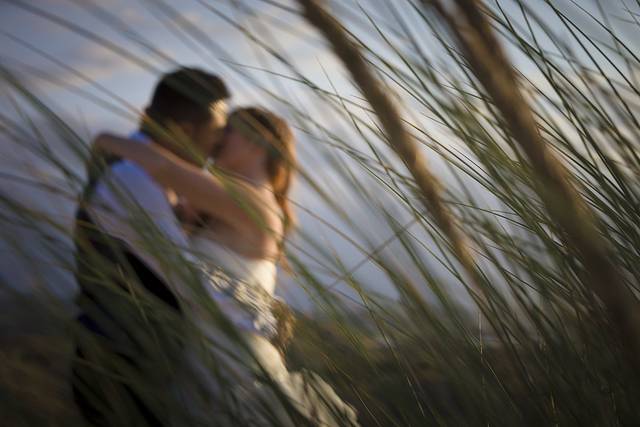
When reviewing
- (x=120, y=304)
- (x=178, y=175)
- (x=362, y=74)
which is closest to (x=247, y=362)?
(x=120, y=304)

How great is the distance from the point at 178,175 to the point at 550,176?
1.61 meters

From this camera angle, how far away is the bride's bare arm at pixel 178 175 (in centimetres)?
170

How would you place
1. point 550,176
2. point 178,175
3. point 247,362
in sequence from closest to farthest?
point 550,176, point 247,362, point 178,175

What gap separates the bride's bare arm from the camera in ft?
5.58

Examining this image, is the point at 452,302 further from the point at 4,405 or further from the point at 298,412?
the point at 4,405

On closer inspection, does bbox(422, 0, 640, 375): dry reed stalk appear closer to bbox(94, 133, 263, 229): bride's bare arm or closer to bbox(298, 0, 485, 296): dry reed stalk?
bbox(298, 0, 485, 296): dry reed stalk

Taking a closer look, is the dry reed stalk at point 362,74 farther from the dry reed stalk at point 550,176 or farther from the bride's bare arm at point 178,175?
the bride's bare arm at point 178,175

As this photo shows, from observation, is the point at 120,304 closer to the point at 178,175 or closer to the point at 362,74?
the point at 362,74

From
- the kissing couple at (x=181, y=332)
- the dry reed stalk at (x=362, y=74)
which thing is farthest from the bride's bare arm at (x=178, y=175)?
the dry reed stalk at (x=362, y=74)

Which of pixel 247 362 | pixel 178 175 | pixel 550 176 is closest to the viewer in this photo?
pixel 550 176

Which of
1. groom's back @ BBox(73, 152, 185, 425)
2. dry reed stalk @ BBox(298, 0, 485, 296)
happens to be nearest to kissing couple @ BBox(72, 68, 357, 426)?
groom's back @ BBox(73, 152, 185, 425)

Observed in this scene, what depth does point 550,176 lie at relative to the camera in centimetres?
31

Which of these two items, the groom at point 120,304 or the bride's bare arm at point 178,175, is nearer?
the groom at point 120,304

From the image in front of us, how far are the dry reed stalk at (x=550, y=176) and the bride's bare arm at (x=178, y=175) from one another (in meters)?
1.30
